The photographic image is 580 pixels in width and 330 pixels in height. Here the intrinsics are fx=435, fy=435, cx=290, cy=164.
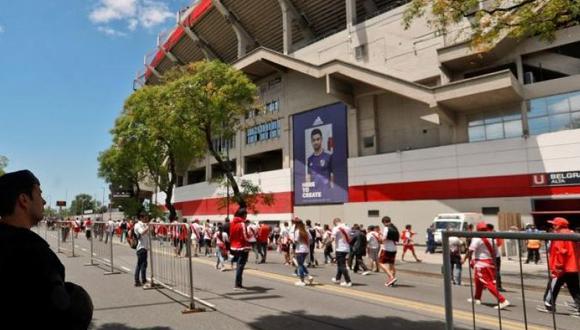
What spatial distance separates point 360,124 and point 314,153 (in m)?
4.44

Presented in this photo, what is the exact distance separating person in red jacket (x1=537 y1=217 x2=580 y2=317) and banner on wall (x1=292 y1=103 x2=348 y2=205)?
27730 millimetres

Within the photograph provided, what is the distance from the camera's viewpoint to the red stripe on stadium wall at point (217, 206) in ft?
116

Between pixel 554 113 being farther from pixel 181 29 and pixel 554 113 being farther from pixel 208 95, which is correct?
pixel 181 29

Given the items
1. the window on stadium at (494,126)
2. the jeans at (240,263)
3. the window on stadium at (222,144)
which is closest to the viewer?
the jeans at (240,263)

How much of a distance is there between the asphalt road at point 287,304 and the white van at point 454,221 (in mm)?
10042

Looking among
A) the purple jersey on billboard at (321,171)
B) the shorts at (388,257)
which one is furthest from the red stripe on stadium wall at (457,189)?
the shorts at (388,257)

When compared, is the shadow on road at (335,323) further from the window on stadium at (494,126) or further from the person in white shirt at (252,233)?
the window on stadium at (494,126)

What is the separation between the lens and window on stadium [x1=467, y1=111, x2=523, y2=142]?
24.1 m

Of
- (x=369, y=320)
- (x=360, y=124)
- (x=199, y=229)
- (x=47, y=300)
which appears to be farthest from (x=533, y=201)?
(x=47, y=300)

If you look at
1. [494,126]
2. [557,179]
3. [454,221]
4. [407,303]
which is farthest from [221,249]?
[494,126]

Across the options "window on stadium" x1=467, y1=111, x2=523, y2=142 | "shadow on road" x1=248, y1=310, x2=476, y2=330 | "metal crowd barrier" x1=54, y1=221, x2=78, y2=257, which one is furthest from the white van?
"metal crowd barrier" x1=54, y1=221, x2=78, y2=257

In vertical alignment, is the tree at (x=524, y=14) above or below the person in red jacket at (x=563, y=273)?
above

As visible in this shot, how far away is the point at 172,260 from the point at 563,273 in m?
8.19

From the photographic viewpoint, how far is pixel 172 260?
964 centimetres
